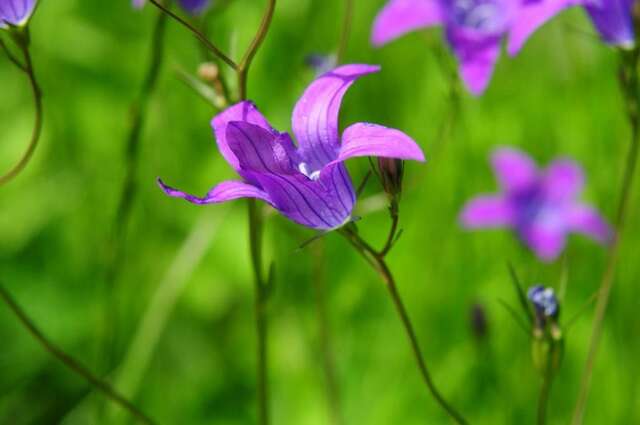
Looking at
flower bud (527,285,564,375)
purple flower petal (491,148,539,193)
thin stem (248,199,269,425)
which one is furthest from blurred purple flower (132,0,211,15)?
purple flower petal (491,148,539,193)

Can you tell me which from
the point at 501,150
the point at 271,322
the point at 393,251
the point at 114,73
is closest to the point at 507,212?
the point at 501,150

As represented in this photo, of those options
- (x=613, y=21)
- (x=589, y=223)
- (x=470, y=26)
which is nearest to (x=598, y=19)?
(x=613, y=21)

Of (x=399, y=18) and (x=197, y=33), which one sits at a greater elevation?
(x=197, y=33)

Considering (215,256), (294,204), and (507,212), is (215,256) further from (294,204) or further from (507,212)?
(294,204)

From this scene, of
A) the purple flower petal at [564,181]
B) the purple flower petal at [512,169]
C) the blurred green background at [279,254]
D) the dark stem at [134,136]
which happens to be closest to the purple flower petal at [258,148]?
the dark stem at [134,136]

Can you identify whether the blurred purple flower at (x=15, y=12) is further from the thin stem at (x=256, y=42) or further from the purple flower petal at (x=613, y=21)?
the purple flower petal at (x=613, y=21)

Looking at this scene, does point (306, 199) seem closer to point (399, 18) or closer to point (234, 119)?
point (234, 119)
